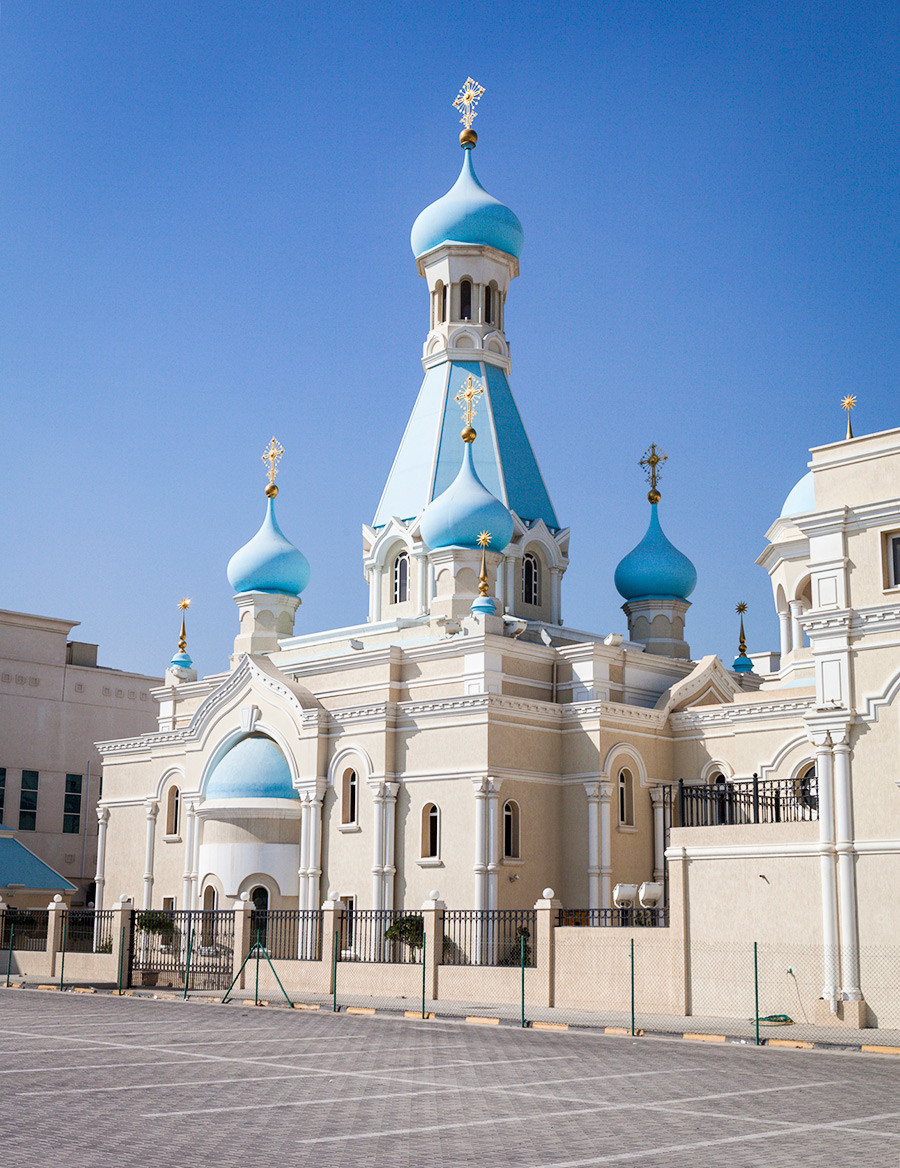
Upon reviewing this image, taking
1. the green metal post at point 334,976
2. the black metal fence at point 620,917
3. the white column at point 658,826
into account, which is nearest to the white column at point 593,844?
the white column at point 658,826

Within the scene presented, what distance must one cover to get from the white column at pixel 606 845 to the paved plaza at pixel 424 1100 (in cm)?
993

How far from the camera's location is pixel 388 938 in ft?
81.8

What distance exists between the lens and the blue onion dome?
97.0ft

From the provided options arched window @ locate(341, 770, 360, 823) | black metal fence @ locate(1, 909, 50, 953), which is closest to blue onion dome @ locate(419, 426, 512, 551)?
arched window @ locate(341, 770, 360, 823)

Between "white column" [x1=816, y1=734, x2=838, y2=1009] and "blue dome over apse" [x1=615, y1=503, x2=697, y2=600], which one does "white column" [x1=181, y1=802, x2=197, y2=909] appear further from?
"white column" [x1=816, y1=734, x2=838, y2=1009]

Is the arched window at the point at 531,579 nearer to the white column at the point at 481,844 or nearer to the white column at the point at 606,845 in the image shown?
the white column at the point at 606,845

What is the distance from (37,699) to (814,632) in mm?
29931

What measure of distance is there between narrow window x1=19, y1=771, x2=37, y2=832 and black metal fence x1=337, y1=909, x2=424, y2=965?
19.1 m

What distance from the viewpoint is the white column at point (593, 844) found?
88.0ft

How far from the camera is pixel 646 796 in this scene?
28391 mm

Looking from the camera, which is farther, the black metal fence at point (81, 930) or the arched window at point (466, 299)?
the arched window at point (466, 299)

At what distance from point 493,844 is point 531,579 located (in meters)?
8.14

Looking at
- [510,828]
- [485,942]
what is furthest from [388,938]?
[510,828]

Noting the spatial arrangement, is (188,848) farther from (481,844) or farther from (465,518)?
(465,518)
